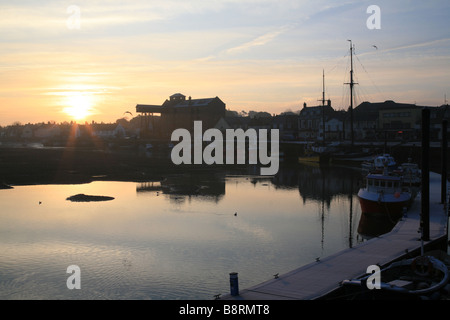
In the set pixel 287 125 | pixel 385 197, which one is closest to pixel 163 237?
pixel 385 197

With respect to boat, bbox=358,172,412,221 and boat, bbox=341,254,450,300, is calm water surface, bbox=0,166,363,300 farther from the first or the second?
boat, bbox=341,254,450,300

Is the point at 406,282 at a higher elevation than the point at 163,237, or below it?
higher

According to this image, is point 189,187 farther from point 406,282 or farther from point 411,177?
point 406,282

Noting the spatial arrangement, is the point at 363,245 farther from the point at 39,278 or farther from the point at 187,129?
the point at 187,129

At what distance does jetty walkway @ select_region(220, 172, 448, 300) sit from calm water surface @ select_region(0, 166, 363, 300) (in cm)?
301

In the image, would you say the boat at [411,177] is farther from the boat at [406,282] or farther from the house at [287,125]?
the house at [287,125]

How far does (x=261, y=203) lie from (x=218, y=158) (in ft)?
228

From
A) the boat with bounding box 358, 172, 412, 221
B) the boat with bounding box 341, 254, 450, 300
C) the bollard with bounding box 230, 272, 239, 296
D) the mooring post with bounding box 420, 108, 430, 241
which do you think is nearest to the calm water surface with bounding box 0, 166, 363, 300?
the boat with bounding box 358, 172, 412, 221

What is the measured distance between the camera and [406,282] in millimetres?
16609

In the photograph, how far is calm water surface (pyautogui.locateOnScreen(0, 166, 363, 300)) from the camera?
21.4 metres

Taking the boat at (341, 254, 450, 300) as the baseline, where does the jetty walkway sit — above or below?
below

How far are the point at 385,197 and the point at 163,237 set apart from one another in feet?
56.1

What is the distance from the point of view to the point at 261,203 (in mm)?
45062
